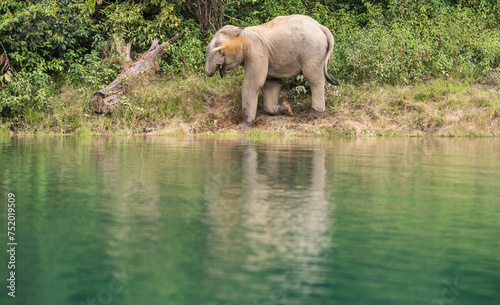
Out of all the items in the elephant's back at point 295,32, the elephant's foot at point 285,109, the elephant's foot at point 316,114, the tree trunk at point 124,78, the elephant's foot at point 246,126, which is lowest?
the elephant's foot at point 246,126

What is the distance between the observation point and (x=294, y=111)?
18438mm

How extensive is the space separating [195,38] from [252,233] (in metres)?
16.0

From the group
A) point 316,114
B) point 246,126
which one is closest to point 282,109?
point 316,114

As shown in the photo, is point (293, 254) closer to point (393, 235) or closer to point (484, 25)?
point (393, 235)

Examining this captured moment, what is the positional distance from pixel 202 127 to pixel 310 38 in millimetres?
3304

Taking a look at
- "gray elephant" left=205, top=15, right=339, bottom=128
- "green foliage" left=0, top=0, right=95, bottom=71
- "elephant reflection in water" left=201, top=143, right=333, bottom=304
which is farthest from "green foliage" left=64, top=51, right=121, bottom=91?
"elephant reflection in water" left=201, top=143, right=333, bottom=304

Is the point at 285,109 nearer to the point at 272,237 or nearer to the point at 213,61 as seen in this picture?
the point at 213,61

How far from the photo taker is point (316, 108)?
692 inches

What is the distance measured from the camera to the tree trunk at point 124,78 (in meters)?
18.1

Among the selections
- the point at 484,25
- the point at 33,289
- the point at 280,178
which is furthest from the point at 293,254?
the point at 484,25

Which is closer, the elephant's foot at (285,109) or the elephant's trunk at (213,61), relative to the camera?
the elephant's trunk at (213,61)

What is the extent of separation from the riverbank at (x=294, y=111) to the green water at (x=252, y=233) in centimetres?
771

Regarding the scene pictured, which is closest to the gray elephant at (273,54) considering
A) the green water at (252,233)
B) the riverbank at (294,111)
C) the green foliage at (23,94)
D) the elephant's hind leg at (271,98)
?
the elephant's hind leg at (271,98)

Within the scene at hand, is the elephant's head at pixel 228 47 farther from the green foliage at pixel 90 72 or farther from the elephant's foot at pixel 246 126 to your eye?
the green foliage at pixel 90 72
